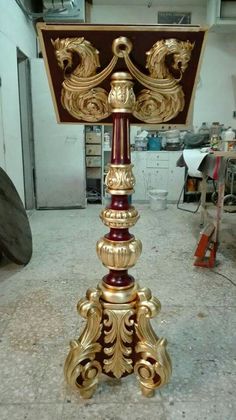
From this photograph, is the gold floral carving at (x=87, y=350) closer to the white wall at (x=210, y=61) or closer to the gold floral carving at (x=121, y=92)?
the gold floral carving at (x=121, y=92)

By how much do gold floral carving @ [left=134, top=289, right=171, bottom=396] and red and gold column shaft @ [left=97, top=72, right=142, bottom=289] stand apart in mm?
104

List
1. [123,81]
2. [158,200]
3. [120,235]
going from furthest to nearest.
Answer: [158,200], [120,235], [123,81]

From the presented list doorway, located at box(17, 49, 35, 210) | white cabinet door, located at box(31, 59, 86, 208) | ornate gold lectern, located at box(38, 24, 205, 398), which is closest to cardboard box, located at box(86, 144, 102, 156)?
white cabinet door, located at box(31, 59, 86, 208)

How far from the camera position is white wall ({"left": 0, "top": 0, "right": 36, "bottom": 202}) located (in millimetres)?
2936

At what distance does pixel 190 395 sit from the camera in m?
1.30

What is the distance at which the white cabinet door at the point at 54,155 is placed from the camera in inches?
158

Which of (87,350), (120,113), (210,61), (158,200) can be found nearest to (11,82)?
(158,200)

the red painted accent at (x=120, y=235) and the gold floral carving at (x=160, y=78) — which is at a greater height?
the gold floral carving at (x=160, y=78)

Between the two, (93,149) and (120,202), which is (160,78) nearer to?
(120,202)

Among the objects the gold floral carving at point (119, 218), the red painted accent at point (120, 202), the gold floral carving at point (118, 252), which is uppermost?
the red painted accent at point (120, 202)

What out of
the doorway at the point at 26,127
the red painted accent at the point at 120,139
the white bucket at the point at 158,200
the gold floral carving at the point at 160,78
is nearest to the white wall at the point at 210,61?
the white bucket at the point at 158,200

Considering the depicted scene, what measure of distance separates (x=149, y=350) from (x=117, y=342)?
121 mm

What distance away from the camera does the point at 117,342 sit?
1248 mm

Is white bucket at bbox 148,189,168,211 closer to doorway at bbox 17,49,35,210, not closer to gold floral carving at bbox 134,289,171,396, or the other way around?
doorway at bbox 17,49,35,210
